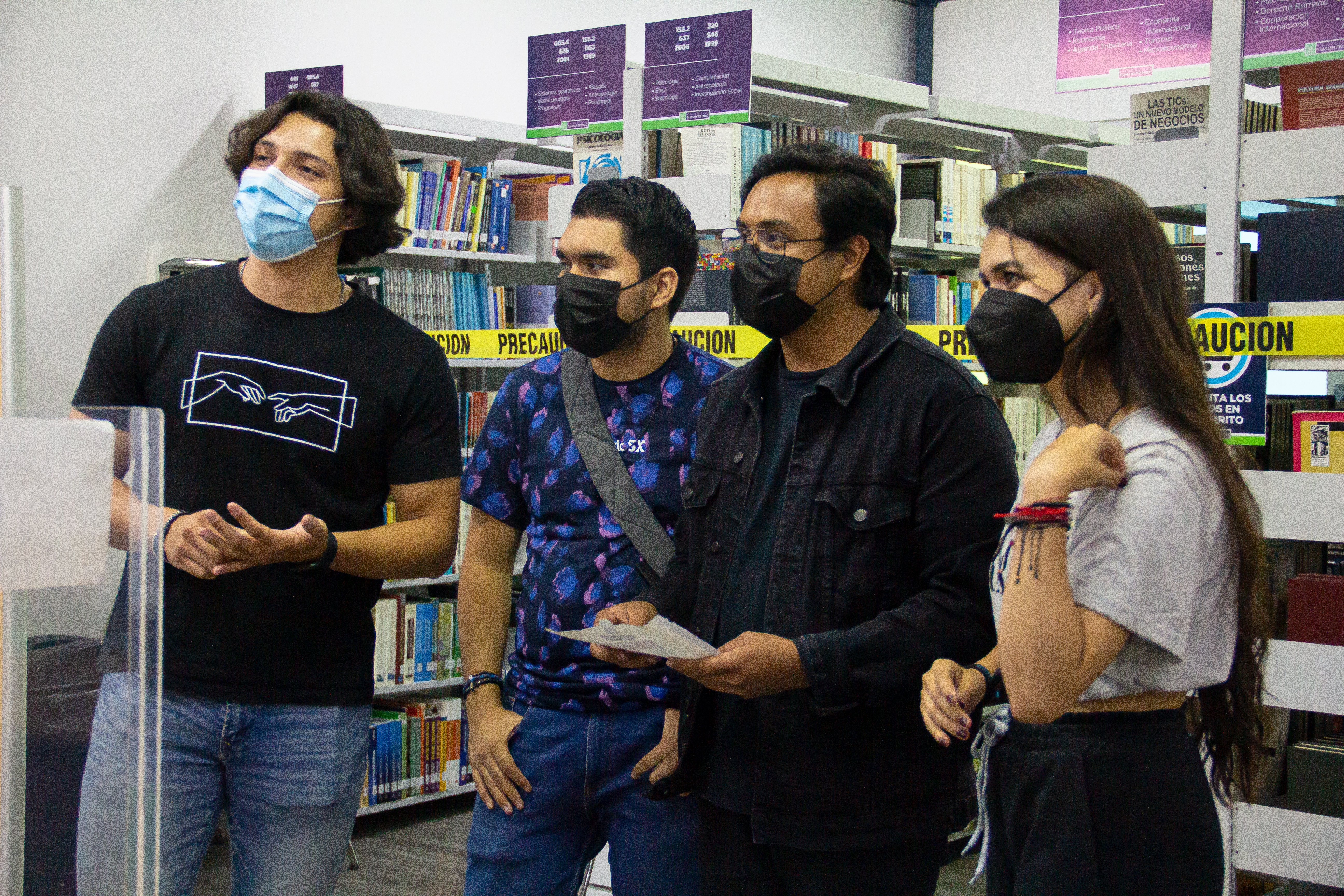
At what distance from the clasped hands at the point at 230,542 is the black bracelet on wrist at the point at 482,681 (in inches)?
17.1

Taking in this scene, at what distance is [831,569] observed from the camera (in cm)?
164

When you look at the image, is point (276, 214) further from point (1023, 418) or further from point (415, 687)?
point (415, 687)

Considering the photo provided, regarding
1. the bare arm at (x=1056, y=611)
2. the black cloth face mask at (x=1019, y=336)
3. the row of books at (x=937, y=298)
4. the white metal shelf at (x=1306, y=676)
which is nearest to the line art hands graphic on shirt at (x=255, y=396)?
the black cloth face mask at (x=1019, y=336)

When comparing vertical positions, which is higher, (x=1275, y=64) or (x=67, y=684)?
(x=1275, y=64)

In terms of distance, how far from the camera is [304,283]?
6.43 ft

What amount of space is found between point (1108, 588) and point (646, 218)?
106 centimetres

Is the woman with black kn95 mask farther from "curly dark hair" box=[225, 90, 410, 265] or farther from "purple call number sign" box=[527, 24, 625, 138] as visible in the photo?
"purple call number sign" box=[527, 24, 625, 138]

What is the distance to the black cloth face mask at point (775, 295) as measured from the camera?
5.84ft

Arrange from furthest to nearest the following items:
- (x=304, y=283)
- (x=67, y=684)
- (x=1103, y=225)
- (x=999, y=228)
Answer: (x=304, y=283), (x=999, y=228), (x=1103, y=225), (x=67, y=684)

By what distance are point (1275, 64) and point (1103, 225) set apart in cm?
180

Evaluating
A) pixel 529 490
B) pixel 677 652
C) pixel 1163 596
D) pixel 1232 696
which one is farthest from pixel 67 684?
pixel 1232 696

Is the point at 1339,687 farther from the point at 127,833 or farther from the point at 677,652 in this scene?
the point at 127,833

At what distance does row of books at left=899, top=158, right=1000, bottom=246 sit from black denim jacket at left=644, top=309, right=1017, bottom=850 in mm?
3208

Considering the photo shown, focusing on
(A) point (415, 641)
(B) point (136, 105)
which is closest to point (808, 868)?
(A) point (415, 641)
